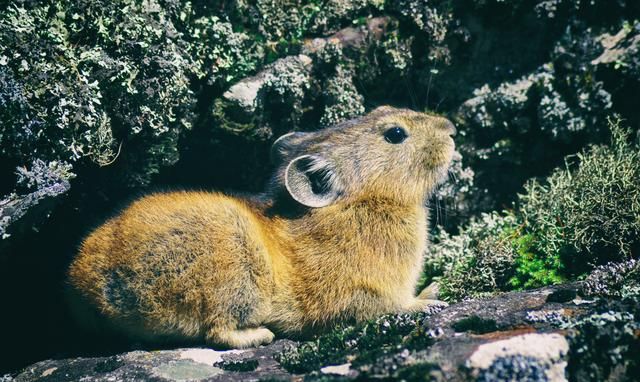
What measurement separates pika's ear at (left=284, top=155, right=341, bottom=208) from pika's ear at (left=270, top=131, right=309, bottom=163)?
43 cm

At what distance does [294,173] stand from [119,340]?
2248 millimetres

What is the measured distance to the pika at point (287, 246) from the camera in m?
5.24

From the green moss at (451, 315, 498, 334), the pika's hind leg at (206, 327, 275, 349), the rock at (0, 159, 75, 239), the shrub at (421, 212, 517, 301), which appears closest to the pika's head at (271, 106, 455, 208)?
the shrub at (421, 212, 517, 301)

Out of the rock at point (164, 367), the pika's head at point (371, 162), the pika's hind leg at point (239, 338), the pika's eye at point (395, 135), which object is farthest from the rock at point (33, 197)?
the pika's eye at point (395, 135)

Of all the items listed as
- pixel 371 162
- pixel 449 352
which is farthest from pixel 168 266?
pixel 449 352

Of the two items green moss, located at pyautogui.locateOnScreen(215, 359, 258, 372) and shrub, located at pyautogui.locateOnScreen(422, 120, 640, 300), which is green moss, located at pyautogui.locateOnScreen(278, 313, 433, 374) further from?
shrub, located at pyautogui.locateOnScreen(422, 120, 640, 300)

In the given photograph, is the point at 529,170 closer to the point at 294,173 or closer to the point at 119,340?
the point at 294,173

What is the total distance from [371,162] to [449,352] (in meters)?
2.51

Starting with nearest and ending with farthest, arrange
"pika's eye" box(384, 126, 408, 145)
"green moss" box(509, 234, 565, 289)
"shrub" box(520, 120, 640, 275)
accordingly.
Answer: "shrub" box(520, 120, 640, 275)
"green moss" box(509, 234, 565, 289)
"pika's eye" box(384, 126, 408, 145)

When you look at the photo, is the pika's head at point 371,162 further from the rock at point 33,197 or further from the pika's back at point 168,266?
the rock at point 33,197

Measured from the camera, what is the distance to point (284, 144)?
6602 mm

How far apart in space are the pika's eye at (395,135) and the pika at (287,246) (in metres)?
0.01

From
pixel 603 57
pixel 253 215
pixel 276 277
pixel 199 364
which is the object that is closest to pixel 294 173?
pixel 253 215

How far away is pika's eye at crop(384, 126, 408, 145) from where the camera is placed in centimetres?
630
